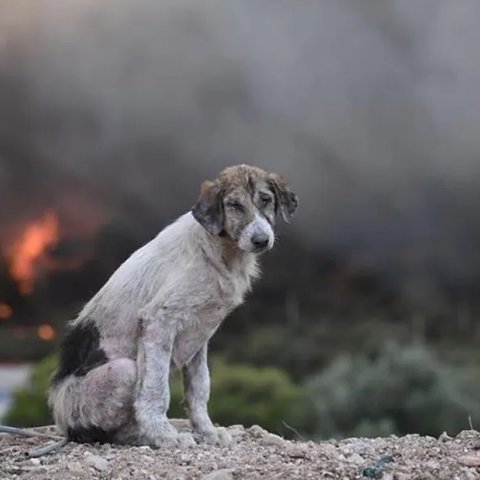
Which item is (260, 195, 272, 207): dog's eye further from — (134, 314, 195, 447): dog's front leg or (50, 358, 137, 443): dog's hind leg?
(50, 358, 137, 443): dog's hind leg

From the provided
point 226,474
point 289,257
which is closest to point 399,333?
point 289,257

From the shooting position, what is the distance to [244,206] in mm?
5422

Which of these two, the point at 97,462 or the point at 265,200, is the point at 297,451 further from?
the point at 265,200

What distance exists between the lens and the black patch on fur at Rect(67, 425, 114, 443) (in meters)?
Answer: 5.63

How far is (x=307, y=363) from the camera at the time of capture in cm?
1152

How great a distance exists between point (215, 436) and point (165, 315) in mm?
694

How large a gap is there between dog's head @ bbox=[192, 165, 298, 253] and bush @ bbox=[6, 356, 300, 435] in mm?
5275

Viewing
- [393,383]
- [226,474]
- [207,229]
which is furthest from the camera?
[393,383]

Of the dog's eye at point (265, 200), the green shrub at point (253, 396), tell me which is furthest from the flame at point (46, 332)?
the dog's eye at point (265, 200)

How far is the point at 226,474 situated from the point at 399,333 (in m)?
6.98

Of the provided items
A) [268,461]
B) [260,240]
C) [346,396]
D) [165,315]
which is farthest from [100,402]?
[346,396]

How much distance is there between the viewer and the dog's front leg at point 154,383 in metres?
5.47

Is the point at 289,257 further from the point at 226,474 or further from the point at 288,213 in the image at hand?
the point at 226,474

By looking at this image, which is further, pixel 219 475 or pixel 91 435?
pixel 91 435
